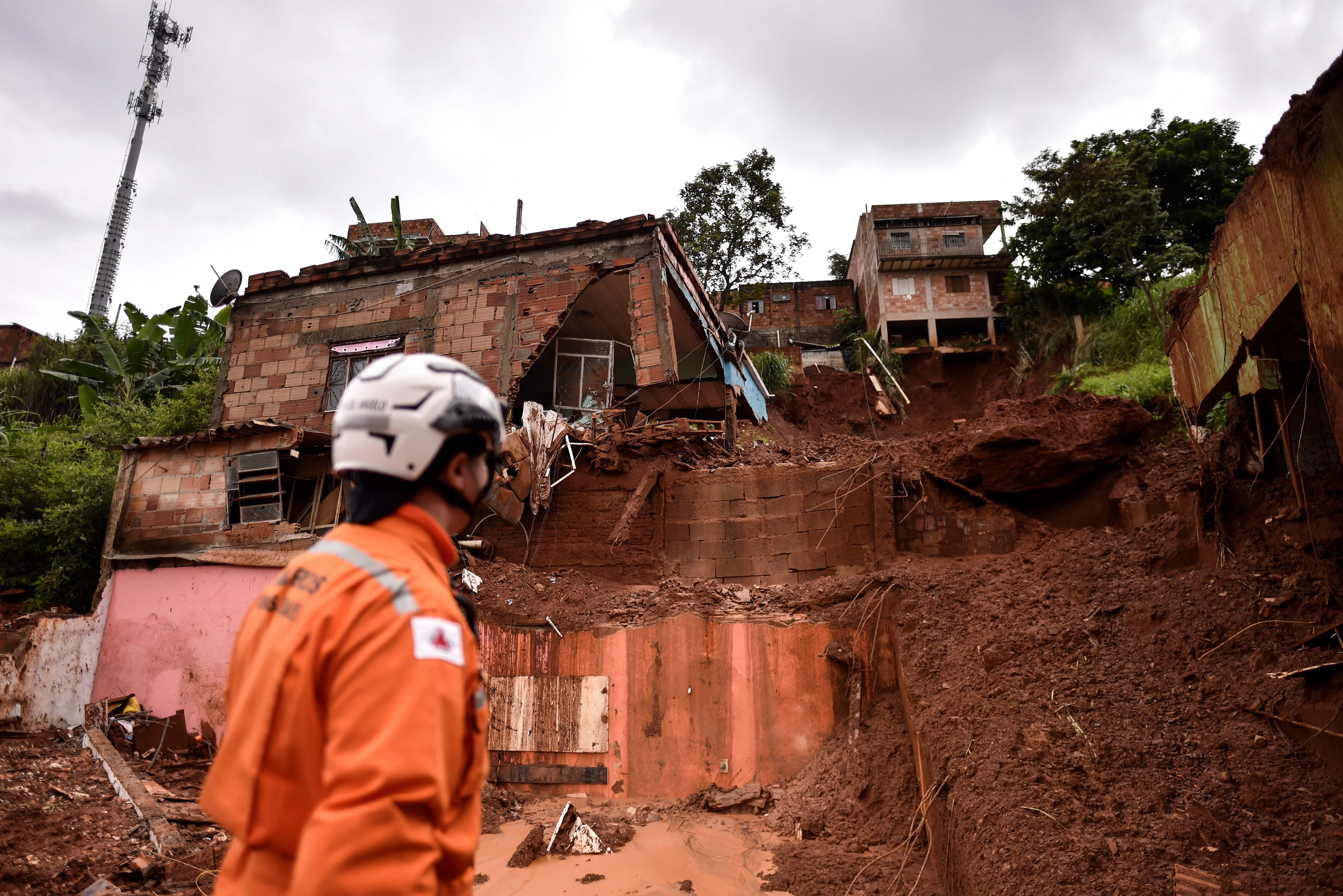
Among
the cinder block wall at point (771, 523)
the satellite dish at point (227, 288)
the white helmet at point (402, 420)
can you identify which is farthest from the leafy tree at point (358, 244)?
the white helmet at point (402, 420)

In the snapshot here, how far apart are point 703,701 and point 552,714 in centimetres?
186

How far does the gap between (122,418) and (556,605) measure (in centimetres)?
1237

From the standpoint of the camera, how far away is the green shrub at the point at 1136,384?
1348cm

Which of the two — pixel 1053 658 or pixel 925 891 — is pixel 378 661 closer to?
pixel 925 891

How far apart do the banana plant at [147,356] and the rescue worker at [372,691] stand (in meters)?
20.7

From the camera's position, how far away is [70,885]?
6.36 m

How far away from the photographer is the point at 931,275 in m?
30.4

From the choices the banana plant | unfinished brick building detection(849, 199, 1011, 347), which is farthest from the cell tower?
unfinished brick building detection(849, 199, 1011, 347)

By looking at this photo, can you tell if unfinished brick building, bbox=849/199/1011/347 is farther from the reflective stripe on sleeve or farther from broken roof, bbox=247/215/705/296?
the reflective stripe on sleeve

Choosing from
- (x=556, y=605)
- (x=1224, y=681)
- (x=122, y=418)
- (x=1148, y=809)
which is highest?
(x=122, y=418)

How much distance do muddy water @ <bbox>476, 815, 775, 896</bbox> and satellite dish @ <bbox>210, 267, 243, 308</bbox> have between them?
40.7 feet

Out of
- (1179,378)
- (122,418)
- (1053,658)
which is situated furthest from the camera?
(122,418)

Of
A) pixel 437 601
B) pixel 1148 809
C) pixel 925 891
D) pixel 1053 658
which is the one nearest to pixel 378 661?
pixel 437 601

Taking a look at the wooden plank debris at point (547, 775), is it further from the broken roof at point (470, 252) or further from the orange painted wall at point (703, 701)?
the broken roof at point (470, 252)
